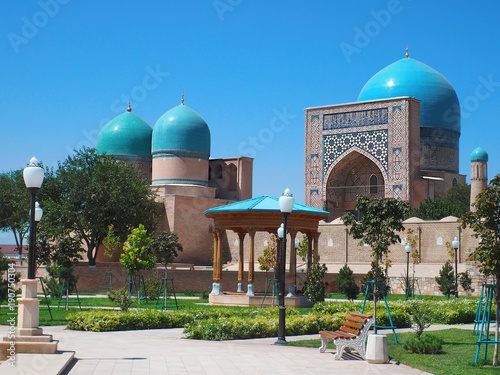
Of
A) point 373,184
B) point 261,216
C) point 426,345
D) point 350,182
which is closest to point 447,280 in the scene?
point 261,216

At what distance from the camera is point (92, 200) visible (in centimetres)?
4062

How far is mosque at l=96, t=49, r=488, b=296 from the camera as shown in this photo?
46.4 m

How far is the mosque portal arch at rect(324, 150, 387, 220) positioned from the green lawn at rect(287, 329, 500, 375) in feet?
112

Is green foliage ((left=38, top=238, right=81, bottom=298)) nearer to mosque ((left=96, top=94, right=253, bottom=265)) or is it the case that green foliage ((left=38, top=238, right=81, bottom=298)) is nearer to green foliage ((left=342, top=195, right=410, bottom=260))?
mosque ((left=96, top=94, right=253, bottom=265))

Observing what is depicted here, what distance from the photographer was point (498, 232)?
40.6 feet

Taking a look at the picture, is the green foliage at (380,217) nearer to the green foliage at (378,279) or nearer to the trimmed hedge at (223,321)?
the green foliage at (378,279)

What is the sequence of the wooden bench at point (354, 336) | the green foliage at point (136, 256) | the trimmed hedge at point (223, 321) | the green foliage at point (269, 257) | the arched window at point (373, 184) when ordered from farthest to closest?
the arched window at point (373, 184) < the green foliage at point (269, 257) < the green foliage at point (136, 256) < the trimmed hedge at point (223, 321) < the wooden bench at point (354, 336)

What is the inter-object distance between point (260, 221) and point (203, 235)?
21121mm

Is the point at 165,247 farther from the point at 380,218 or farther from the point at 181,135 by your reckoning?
the point at 380,218

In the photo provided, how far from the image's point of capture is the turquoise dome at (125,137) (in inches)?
1992

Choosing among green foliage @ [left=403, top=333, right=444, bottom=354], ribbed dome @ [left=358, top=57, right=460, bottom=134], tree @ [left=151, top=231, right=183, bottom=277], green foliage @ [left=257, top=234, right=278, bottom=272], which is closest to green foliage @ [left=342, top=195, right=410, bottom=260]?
green foliage @ [left=403, top=333, right=444, bottom=354]

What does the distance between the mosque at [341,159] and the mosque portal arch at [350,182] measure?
0.06 m

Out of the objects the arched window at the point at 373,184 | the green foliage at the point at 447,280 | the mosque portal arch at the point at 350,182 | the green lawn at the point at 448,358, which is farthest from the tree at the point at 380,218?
the arched window at the point at 373,184

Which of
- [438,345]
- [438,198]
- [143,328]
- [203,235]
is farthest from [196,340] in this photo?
[438,198]
